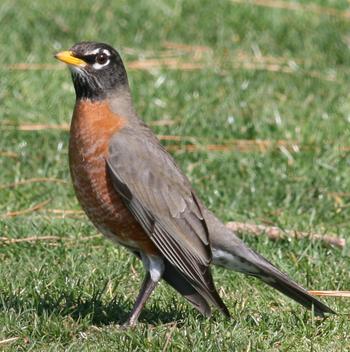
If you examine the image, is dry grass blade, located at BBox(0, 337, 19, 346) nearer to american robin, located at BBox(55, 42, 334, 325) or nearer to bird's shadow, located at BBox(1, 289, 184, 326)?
bird's shadow, located at BBox(1, 289, 184, 326)

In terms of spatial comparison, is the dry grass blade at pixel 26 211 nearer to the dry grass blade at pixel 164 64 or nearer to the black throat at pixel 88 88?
the black throat at pixel 88 88

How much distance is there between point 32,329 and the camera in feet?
17.0

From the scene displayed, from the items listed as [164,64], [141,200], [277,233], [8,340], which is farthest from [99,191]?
[164,64]

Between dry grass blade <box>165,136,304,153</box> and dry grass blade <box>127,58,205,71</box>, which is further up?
dry grass blade <box>127,58,205,71</box>

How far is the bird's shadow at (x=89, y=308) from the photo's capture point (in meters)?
5.42

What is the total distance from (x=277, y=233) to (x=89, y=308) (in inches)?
63.6

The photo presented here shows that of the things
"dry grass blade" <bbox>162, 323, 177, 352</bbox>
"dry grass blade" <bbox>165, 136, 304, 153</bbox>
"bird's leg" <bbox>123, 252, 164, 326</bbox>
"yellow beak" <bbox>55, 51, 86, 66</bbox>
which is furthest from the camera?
"dry grass blade" <bbox>165, 136, 304, 153</bbox>

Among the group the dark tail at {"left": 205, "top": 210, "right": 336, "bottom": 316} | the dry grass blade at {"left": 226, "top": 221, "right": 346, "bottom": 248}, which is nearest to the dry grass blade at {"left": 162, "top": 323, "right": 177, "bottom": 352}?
the dark tail at {"left": 205, "top": 210, "right": 336, "bottom": 316}

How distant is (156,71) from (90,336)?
4395mm

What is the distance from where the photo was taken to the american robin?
541 cm

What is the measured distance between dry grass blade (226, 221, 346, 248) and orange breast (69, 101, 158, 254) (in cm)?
133

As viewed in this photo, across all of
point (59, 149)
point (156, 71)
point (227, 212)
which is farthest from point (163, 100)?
point (227, 212)

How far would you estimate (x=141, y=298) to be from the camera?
5469 millimetres

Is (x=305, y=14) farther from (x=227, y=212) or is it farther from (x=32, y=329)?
(x=32, y=329)
